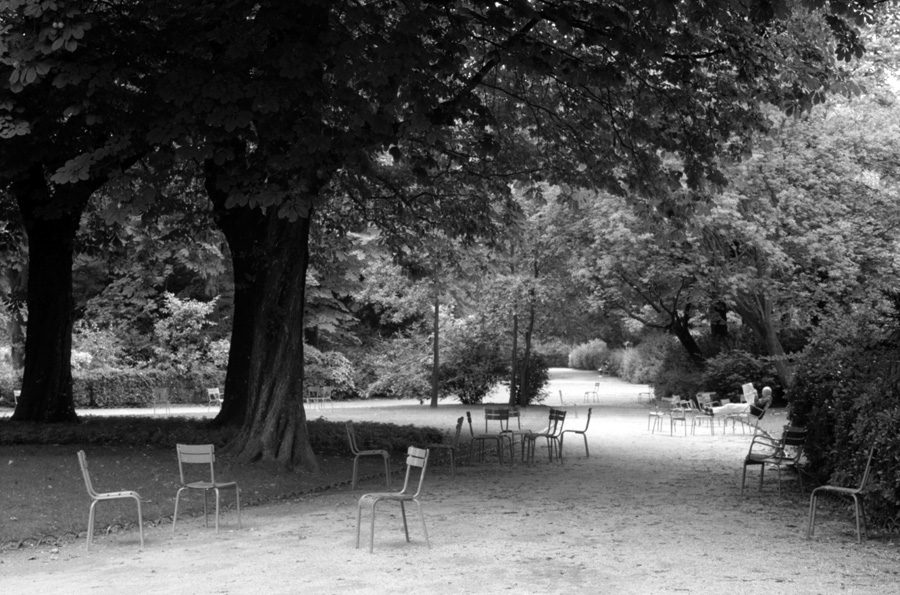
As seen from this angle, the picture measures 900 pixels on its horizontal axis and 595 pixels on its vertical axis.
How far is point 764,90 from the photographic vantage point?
15109 mm

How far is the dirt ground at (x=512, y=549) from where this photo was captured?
27.0 ft

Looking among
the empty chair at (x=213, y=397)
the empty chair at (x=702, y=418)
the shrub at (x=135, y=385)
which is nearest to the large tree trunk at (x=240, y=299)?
the empty chair at (x=702, y=418)

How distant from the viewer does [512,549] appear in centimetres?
977

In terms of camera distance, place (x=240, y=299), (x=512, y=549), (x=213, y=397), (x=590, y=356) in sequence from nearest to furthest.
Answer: (x=512, y=549) < (x=240, y=299) < (x=213, y=397) < (x=590, y=356)

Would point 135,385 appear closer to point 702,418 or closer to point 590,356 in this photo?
point 702,418

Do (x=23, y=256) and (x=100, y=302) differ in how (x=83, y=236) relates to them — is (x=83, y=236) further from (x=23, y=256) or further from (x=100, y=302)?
(x=100, y=302)

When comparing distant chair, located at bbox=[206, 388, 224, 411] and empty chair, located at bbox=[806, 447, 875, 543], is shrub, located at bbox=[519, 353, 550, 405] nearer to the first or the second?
distant chair, located at bbox=[206, 388, 224, 411]

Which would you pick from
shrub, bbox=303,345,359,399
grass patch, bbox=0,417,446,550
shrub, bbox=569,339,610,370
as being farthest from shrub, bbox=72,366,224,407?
shrub, bbox=569,339,610,370

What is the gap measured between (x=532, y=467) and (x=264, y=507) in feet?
20.3

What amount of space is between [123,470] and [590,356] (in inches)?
2628

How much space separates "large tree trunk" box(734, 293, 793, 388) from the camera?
33.0 m

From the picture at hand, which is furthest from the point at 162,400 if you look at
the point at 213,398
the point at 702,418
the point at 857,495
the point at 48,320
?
the point at 857,495

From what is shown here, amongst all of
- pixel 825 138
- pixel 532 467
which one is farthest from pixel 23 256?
pixel 825 138

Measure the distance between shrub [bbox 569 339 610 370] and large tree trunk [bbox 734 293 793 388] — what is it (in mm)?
36745
